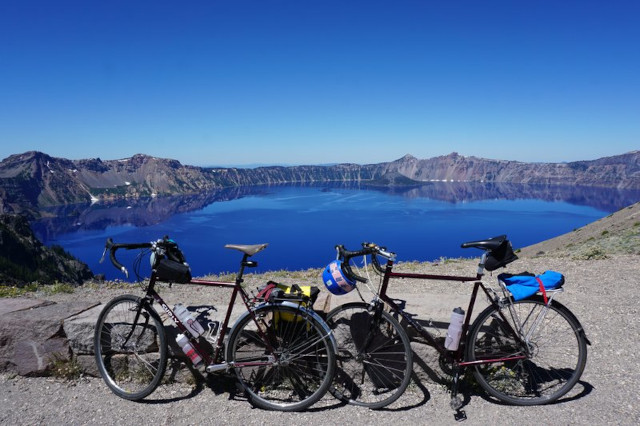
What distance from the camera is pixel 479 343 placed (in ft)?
14.5

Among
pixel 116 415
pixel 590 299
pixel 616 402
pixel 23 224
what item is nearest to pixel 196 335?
Answer: pixel 116 415

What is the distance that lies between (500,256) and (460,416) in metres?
1.74

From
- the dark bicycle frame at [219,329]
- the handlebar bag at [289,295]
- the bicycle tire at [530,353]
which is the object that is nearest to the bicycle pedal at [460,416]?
the bicycle tire at [530,353]

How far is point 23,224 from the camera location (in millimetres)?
110875

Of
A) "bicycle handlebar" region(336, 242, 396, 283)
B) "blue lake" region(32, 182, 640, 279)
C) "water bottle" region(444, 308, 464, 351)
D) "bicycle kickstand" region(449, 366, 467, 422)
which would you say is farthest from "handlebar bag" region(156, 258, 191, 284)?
"blue lake" region(32, 182, 640, 279)

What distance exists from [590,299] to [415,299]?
187 inches

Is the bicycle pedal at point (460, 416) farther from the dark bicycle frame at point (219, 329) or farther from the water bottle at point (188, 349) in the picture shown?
the water bottle at point (188, 349)

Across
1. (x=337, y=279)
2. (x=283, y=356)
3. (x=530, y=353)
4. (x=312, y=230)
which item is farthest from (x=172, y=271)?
(x=312, y=230)

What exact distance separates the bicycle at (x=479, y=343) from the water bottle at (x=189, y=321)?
153 centimetres

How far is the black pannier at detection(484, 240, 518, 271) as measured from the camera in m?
4.10

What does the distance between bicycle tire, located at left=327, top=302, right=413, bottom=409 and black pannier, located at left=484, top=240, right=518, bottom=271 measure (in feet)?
3.86

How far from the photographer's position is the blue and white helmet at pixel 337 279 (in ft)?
13.7

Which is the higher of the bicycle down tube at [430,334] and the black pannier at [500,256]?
the black pannier at [500,256]

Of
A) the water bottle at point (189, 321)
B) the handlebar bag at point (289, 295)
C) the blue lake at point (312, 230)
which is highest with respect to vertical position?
the handlebar bag at point (289, 295)
